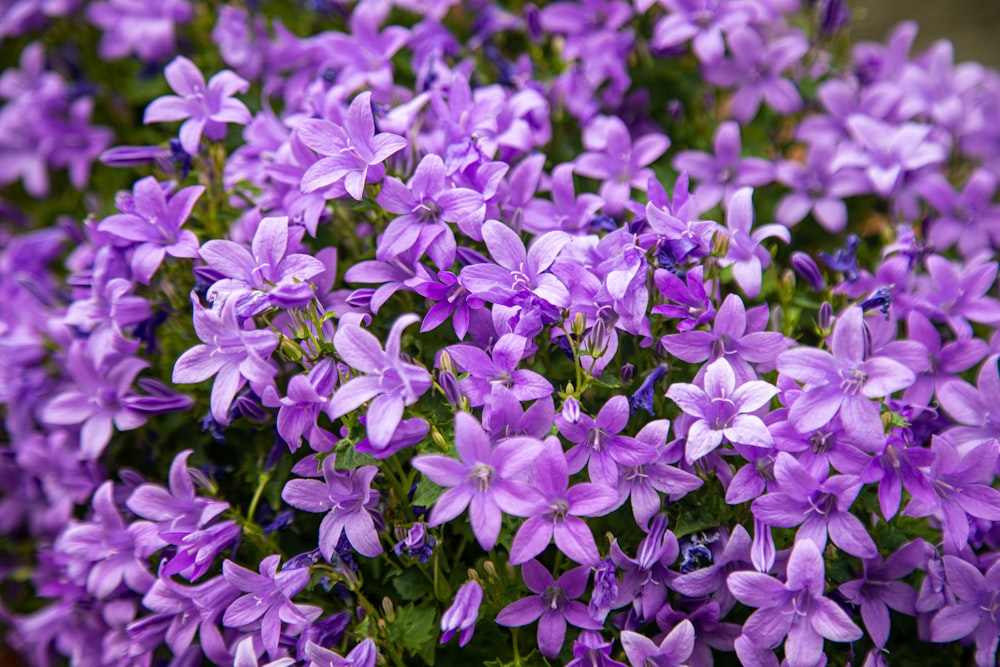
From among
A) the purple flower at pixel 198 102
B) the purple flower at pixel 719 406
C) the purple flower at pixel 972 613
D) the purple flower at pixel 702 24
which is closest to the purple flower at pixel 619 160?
the purple flower at pixel 702 24

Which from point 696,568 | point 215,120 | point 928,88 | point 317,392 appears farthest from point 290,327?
point 928,88

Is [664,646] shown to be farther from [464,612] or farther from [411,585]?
[411,585]

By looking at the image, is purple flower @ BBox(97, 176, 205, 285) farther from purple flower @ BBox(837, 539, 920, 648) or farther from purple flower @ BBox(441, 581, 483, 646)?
A: purple flower @ BBox(837, 539, 920, 648)

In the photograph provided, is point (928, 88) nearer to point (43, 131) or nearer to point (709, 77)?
point (709, 77)

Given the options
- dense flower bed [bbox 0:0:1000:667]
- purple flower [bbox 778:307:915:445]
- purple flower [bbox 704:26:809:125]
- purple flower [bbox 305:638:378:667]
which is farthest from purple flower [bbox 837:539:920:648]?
purple flower [bbox 704:26:809:125]

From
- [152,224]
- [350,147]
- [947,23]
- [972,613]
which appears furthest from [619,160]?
[947,23]

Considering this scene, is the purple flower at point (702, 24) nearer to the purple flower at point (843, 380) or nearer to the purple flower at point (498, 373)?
the purple flower at point (843, 380)
